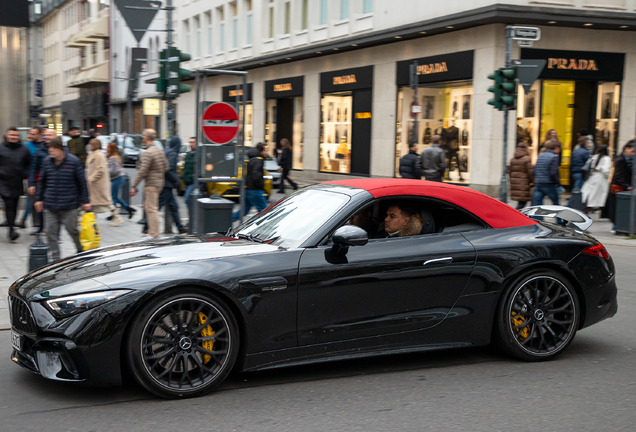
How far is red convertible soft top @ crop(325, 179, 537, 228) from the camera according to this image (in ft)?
17.2

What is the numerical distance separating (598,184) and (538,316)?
484 inches

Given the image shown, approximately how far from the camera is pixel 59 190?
8.98 metres

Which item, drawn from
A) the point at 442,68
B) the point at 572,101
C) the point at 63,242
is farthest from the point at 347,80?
the point at 63,242

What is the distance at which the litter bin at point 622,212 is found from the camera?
45.1 feet

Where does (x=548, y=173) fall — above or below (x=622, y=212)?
above

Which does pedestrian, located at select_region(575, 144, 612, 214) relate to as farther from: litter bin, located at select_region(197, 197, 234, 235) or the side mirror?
the side mirror

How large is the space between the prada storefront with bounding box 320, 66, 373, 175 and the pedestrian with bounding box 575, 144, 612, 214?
11235mm

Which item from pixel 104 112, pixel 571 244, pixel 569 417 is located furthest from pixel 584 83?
pixel 104 112

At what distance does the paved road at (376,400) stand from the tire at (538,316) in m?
0.13

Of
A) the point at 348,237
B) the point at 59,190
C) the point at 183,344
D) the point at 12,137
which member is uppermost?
the point at 12,137

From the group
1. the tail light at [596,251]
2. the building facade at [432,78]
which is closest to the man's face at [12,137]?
the tail light at [596,251]

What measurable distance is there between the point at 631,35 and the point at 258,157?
1411 centimetres

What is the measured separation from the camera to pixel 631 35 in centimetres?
2212

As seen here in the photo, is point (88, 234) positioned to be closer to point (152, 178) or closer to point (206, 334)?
point (152, 178)
